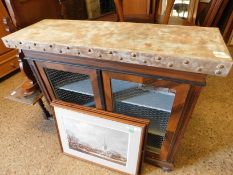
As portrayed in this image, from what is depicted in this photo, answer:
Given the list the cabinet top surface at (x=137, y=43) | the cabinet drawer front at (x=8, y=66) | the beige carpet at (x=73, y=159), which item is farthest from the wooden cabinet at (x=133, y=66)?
the cabinet drawer front at (x=8, y=66)

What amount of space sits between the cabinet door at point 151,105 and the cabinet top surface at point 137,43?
13 cm

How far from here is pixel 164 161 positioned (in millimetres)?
1062

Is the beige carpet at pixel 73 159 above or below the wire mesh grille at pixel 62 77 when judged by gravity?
below

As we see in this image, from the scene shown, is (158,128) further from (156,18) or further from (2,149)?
(2,149)

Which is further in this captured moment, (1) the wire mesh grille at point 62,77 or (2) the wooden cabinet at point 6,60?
(2) the wooden cabinet at point 6,60

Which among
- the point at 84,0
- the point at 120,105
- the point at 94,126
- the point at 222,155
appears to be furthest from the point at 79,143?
the point at 84,0

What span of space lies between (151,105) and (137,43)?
13.2 inches

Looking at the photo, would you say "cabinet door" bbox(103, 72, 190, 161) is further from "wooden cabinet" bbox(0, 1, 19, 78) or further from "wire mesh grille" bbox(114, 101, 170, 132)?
"wooden cabinet" bbox(0, 1, 19, 78)

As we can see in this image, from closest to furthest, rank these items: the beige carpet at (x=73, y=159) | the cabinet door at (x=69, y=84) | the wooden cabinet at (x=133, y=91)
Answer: the wooden cabinet at (x=133, y=91)
the cabinet door at (x=69, y=84)
the beige carpet at (x=73, y=159)

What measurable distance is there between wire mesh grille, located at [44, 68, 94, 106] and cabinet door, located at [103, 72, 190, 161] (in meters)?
0.21

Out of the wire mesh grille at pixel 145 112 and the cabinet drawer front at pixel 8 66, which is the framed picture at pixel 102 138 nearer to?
the wire mesh grille at pixel 145 112

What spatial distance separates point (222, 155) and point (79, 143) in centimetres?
93

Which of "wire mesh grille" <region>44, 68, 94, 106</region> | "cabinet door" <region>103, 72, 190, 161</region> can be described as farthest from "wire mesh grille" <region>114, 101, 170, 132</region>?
"wire mesh grille" <region>44, 68, 94, 106</region>

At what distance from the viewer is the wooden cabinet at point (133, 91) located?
2.37ft
